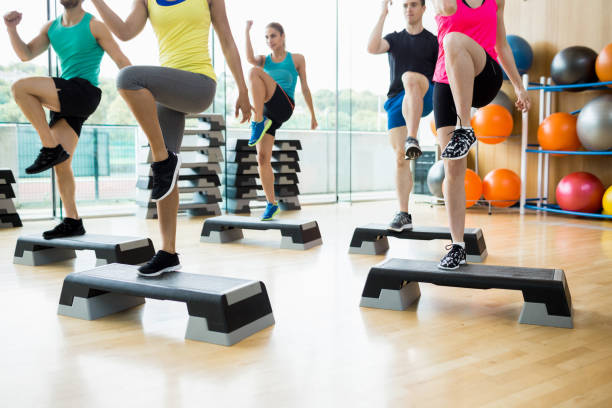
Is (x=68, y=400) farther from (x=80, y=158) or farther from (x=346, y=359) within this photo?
(x=80, y=158)

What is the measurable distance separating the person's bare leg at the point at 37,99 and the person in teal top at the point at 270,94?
1.31 meters

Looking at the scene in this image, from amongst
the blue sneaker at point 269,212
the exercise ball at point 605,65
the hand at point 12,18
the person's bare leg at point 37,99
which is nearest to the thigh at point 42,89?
the person's bare leg at point 37,99

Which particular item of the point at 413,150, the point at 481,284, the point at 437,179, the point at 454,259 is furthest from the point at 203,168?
the point at 481,284

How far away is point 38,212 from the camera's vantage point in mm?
5195

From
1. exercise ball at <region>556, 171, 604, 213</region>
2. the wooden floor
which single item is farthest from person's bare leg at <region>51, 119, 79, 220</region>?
exercise ball at <region>556, 171, 604, 213</region>

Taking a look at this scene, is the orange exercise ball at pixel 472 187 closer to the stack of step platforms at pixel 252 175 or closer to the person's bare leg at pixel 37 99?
the stack of step platforms at pixel 252 175

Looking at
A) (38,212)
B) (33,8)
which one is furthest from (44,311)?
(33,8)

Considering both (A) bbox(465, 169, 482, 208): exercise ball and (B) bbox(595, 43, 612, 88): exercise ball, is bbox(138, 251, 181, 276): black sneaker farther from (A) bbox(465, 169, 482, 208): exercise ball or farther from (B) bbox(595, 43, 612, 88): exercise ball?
(B) bbox(595, 43, 612, 88): exercise ball

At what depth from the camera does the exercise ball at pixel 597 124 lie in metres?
4.76

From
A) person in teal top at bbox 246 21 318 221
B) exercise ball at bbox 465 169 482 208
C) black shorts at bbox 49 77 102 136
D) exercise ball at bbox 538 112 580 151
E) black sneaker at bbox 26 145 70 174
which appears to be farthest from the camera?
exercise ball at bbox 465 169 482 208

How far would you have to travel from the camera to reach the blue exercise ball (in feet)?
18.4

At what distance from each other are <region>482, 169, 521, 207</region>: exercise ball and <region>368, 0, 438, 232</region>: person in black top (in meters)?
2.48

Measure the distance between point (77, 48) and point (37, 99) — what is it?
379 mm

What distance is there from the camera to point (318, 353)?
178cm
